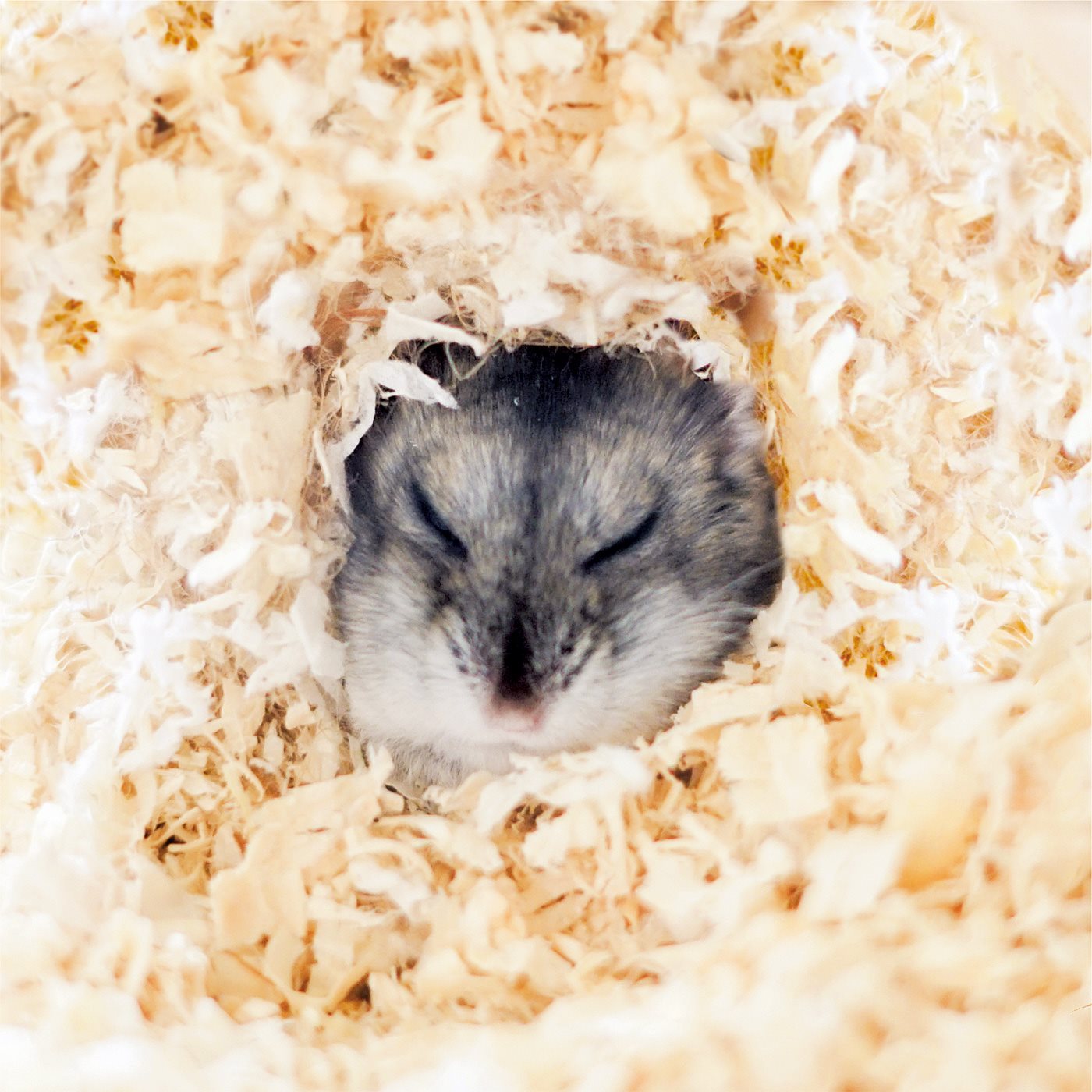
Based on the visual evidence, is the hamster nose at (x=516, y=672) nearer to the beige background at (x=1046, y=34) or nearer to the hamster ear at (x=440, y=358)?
the hamster ear at (x=440, y=358)

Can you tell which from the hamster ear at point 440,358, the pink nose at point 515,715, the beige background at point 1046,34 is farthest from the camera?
the hamster ear at point 440,358

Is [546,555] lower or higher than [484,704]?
higher

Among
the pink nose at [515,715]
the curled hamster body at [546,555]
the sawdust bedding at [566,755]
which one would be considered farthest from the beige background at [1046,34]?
the pink nose at [515,715]

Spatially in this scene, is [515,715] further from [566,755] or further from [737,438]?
[737,438]

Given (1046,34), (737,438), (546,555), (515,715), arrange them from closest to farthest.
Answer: (1046,34), (515,715), (546,555), (737,438)

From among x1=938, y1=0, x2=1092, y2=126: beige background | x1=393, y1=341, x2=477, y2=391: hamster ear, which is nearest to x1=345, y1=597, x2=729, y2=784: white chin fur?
x1=393, y1=341, x2=477, y2=391: hamster ear

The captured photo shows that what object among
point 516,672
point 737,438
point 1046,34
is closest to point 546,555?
point 516,672

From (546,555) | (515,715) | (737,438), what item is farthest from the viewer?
(737,438)
